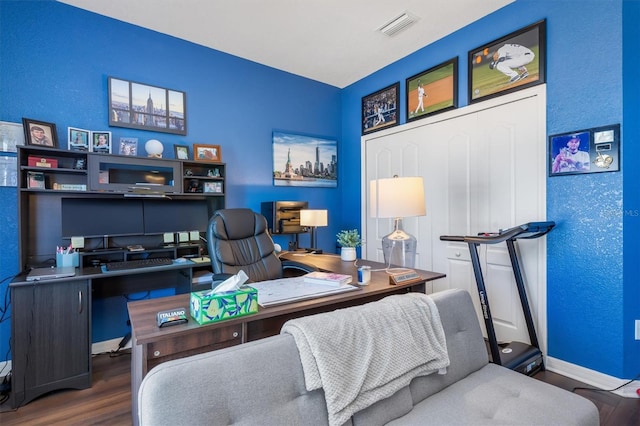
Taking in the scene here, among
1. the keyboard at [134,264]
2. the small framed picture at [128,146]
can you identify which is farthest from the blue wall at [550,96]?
the keyboard at [134,264]

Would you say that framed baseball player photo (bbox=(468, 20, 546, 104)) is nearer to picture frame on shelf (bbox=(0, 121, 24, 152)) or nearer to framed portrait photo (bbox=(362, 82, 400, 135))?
framed portrait photo (bbox=(362, 82, 400, 135))

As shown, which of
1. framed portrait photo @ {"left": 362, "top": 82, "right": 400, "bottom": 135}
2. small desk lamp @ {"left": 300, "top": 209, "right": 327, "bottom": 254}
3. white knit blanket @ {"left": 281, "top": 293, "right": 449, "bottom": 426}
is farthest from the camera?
framed portrait photo @ {"left": 362, "top": 82, "right": 400, "bottom": 135}

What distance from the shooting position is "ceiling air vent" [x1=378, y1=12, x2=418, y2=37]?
2821 millimetres

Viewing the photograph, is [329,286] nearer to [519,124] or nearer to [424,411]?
[424,411]

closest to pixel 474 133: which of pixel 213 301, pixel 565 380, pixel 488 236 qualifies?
pixel 488 236

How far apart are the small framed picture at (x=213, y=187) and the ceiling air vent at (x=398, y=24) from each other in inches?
86.1

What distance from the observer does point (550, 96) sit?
2400mm

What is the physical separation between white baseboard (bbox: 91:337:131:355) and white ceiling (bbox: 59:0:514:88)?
9.42ft

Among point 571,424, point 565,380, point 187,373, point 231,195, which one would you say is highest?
point 231,195

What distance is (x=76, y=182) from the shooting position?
2.64m

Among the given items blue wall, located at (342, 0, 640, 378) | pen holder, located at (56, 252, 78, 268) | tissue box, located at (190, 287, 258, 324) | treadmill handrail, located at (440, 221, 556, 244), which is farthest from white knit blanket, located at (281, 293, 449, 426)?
pen holder, located at (56, 252, 78, 268)

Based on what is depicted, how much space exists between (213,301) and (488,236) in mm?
1829

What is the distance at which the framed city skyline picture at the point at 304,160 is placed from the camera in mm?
3850

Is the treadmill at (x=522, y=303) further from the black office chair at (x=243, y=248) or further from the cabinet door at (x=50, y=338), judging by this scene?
the cabinet door at (x=50, y=338)
